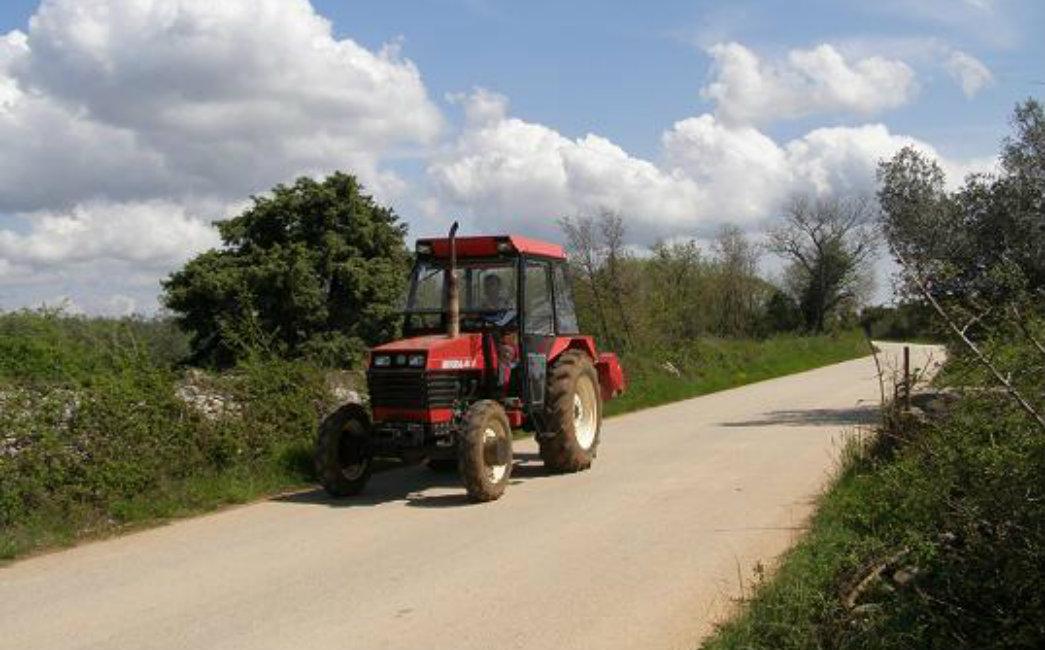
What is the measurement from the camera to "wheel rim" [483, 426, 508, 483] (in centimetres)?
959

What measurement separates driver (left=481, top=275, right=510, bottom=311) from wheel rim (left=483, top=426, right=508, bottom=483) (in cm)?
187

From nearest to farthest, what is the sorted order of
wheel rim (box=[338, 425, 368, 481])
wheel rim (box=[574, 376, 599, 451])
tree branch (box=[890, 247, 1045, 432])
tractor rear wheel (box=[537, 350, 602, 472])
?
tree branch (box=[890, 247, 1045, 432])
wheel rim (box=[338, 425, 368, 481])
tractor rear wheel (box=[537, 350, 602, 472])
wheel rim (box=[574, 376, 599, 451])

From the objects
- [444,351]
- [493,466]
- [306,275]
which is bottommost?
[493,466]

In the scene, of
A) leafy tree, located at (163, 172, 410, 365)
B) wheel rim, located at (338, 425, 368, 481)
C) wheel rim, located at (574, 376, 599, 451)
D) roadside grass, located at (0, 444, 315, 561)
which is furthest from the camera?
leafy tree, located at (163, 172, 410, 365)

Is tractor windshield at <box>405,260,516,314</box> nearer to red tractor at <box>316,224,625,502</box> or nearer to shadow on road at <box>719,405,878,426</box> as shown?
red tractor at <box>316,224,625,502</box>

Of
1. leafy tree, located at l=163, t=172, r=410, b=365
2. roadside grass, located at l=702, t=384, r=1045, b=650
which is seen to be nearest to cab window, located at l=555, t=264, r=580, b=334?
roadside grass, located at l=702, t=384, r=1045, b=650

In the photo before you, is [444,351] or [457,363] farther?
[457,363]

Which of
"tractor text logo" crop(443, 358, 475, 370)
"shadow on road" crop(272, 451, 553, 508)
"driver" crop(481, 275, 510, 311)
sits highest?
"driver" crop(481, 275, 510, 311)

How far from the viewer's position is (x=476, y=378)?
1064 cm

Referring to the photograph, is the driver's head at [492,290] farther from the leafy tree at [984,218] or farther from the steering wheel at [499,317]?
the leafy tree at [984,218]

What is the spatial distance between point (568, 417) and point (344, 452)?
2.48m

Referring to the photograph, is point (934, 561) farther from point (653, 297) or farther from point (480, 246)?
point (653, 297)

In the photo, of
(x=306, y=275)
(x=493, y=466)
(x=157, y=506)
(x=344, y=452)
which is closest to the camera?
(x=157, y=506)

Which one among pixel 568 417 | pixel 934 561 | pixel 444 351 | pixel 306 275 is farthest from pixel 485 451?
pixel 306 275
